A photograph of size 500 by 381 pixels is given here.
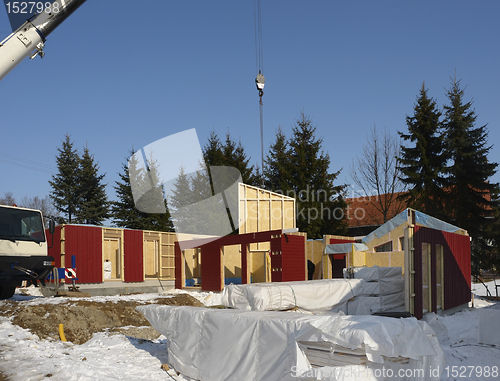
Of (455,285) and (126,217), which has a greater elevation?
(126,217)

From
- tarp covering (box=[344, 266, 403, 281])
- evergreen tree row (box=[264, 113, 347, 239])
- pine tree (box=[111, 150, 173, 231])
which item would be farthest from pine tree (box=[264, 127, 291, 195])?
tarp covering (box=[344, 266, 403, 281])

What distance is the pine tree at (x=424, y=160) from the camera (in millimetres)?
27938

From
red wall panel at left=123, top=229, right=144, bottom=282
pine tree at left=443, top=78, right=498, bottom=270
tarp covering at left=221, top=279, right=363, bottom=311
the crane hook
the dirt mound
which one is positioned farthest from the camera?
pine tree at left=443, top=78, right=498, bottom=270

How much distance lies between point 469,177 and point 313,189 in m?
10.4

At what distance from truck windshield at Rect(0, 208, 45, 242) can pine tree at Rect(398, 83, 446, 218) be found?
22.7 m

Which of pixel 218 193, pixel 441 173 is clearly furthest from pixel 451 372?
pixel 218 193

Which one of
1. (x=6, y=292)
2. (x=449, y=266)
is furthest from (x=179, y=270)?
(x=449, y=266)

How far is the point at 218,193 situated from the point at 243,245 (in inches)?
734

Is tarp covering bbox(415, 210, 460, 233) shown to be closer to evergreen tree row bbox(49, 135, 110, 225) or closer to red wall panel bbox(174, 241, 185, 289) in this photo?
red wall panel bbox(174, 241, 185, 289)

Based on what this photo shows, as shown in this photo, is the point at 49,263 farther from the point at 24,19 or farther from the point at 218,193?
the point at 218,193

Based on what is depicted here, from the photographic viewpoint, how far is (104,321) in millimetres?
11773

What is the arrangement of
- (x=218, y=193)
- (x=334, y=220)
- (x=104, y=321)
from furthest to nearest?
(x=218, y=193)
(x=334, y=220)
(x=104, y=321)

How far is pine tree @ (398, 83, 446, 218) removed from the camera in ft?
91.7

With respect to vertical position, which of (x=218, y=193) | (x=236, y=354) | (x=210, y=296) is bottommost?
(x=210, y=296)
